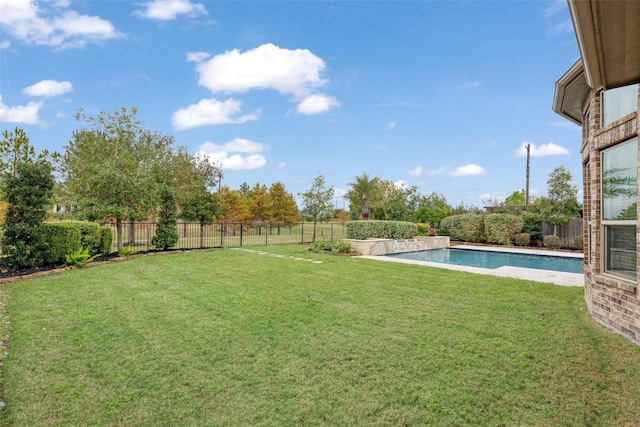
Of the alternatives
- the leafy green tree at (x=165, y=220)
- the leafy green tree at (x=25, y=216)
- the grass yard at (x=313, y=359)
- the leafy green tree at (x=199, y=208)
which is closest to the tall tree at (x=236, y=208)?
Answer: the leafy green tree at (x=199, y=208)

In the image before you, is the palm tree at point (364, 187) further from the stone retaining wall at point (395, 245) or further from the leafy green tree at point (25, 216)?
the leafy green tree at point (25, 216)

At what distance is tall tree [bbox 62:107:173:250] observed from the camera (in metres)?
12.8

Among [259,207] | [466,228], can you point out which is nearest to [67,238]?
[466,228]

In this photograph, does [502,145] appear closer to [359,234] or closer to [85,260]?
[359,234]

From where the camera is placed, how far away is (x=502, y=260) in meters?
14.0

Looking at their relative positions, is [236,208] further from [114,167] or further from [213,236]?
[114,167]

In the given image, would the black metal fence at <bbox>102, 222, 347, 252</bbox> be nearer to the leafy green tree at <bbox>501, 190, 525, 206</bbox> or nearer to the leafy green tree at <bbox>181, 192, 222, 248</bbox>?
the leafy green tree at <bbox>181, 192, 222, 248</bbox>

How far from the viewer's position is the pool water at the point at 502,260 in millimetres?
12344

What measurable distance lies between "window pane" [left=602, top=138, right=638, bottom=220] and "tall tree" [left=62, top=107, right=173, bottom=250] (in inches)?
527

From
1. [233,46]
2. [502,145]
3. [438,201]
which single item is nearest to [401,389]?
[233,46]

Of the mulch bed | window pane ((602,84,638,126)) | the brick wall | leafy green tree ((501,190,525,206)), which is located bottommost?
the mulch bed

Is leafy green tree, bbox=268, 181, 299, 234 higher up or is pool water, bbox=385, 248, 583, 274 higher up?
leafy green tree, bbox=268, 181, 299, 234

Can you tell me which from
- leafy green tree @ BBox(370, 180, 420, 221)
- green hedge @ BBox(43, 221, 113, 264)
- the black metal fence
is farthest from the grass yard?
leafy green tree @ BBox(370, 180, 420, 221)

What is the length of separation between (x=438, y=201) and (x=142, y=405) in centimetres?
3001
